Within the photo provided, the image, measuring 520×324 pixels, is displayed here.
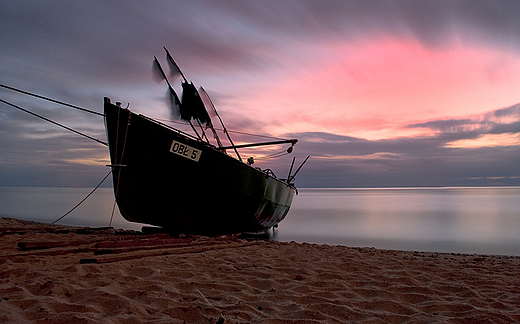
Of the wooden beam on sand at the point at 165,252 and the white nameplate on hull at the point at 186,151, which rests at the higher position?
the white nameplate on hull at the point at 186,151

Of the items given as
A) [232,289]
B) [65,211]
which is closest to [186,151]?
[232,289]

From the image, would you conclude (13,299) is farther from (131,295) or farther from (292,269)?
(292,269)

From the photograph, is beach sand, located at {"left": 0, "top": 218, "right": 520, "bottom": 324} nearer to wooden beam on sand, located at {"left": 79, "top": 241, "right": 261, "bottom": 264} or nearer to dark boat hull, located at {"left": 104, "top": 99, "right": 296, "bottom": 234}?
wooden beam on sand, located at {"left": 79, "top": 241, "right": 261, "bottom": 264}

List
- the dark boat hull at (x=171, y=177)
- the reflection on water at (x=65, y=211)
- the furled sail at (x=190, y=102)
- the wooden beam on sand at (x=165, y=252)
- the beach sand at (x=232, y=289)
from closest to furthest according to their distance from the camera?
the beach sand at (x=232, y=289) < the wooden beam on sand at (x=165, y=252) < the dark boat hull at (x=171, y=177) < the furled sail at (x=190, y=102) < the reflection on water at (x=65, y=211)

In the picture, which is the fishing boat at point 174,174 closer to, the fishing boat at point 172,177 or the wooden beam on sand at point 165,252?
the fishing boat at point 172,177

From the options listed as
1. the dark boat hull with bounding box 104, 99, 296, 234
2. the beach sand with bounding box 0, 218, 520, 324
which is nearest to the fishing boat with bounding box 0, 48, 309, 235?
the dark boat hull with bounding box 104, 99, 296, 234

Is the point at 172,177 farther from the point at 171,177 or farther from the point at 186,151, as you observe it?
the point at 186,151

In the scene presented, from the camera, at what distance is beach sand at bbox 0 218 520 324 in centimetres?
248

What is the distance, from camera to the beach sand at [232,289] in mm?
2480

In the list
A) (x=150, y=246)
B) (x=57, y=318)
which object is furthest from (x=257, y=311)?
(x=150, y=246)

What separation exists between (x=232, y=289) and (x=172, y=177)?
15.3 feet

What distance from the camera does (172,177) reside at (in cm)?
751

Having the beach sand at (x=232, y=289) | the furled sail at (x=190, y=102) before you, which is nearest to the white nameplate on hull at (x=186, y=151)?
the furled sail at (x=190, y=102)

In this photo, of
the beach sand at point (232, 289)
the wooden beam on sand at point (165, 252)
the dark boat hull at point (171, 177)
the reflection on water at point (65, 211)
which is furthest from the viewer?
the reflection on water at point (65, 211)
